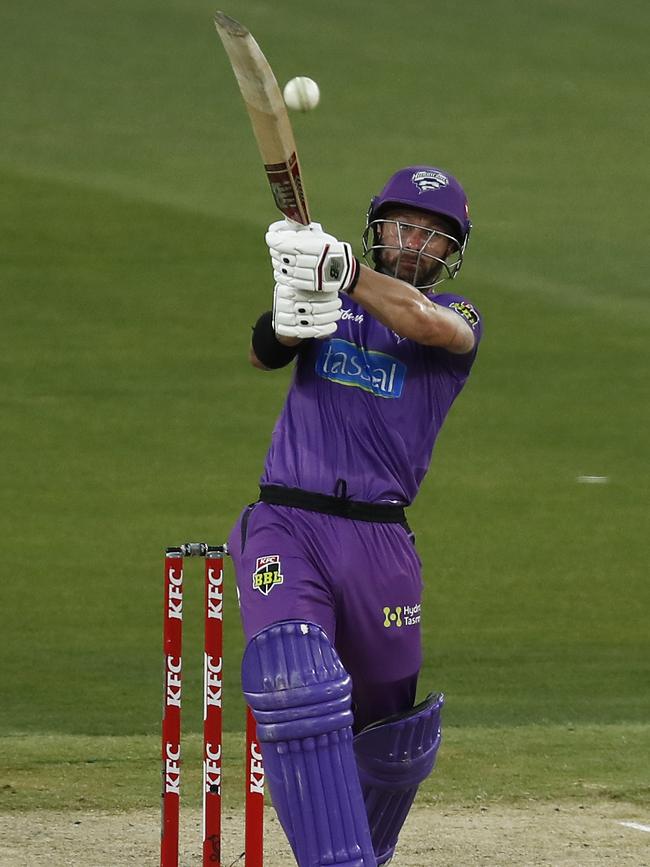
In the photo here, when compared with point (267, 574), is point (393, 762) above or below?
below

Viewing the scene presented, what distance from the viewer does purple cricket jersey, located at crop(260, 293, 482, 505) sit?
4.57 metres

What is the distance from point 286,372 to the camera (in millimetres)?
15344

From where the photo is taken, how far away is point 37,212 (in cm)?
1855

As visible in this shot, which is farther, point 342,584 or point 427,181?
point 427,181

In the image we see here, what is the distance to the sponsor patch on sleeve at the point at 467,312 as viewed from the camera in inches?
184

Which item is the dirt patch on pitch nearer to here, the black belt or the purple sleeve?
the black belt

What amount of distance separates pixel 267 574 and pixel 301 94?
2.16m

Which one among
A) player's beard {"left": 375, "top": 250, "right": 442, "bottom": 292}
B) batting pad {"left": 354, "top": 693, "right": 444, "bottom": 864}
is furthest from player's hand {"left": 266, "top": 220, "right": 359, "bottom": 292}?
batting pad {"left": 354, "top": 693, "right": 444, "bottom": 864}

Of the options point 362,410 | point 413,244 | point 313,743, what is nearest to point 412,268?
point 413,244

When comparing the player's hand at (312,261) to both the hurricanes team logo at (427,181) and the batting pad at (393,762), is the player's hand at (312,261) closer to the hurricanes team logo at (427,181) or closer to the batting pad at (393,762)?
the hurricanes team logo at (427,181)

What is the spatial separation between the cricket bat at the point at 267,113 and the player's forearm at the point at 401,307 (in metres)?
0.22

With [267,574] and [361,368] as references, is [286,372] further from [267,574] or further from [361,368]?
[267,574]

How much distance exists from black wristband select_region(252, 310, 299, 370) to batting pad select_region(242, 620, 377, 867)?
2.37ft

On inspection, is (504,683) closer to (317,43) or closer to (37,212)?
(37,212)
